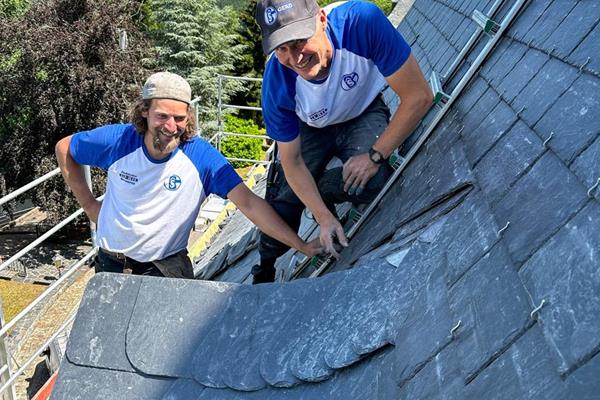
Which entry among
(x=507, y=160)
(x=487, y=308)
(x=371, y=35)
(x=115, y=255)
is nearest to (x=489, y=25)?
(x=371, y=35)

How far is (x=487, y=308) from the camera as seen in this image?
138 cm

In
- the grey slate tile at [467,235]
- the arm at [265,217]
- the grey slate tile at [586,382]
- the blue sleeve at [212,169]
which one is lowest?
the blue sleeve at [212,169]

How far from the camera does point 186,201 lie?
332cm

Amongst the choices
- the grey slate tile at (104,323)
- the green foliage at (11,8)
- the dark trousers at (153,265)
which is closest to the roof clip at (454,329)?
the grey slate tile at (104,323)

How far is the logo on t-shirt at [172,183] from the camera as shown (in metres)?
3.27

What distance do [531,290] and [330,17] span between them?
167cm

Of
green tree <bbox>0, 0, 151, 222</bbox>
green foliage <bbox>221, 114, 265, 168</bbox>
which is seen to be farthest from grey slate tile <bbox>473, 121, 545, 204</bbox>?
green foliage <bbox>221, 114, 265, 168</bbox>

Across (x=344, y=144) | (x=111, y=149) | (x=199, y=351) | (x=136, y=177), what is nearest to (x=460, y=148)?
(x=344, y=144)

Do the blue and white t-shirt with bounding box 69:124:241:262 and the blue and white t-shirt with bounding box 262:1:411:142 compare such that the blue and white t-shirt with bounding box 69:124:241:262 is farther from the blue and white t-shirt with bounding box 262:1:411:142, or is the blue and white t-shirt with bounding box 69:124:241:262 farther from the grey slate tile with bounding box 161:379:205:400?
the grey slate tile with bounding box 161:379:205:400

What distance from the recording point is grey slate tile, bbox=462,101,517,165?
6.66 ft

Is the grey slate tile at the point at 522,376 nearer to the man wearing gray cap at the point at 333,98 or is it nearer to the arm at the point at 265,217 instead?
the man wearing gray cap at the point at 333,98

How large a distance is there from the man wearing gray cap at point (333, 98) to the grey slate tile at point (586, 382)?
62.8 inches

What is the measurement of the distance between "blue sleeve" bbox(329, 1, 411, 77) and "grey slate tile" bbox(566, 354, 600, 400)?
1.66 m

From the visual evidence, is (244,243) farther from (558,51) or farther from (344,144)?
(558,51)
